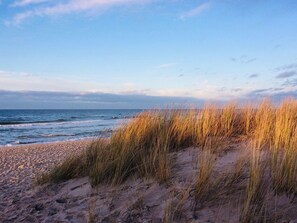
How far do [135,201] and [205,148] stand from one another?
1670 millimetres

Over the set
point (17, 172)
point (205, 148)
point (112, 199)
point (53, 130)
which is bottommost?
point (53, 130)

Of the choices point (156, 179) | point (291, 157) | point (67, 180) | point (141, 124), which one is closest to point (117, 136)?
point (141, 124)

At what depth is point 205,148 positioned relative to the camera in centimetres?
512

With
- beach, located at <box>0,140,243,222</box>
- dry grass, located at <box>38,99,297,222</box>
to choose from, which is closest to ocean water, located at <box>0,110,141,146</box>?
dry grass, located at <box>38,99,297,222</box>

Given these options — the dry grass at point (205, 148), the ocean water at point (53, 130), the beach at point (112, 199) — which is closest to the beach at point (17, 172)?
the beach at point (112, 199)

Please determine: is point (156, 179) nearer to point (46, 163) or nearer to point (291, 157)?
point (291, 157)

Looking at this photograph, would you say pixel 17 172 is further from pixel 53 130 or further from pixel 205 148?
pixel 53 130

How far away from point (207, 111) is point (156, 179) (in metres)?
2.40

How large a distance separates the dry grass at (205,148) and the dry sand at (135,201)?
14cm

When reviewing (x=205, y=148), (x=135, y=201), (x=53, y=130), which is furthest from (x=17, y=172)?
(x=53, y=130)

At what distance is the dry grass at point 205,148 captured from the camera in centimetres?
358

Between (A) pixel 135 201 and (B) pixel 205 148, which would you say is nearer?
(A) pixel 135 201

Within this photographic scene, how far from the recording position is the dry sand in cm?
343

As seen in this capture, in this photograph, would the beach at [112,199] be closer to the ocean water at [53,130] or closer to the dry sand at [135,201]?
the dry sand at [135,201]
